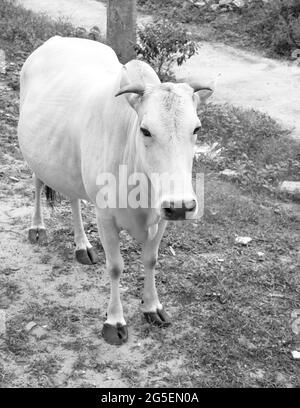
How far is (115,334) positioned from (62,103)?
66.2 inches

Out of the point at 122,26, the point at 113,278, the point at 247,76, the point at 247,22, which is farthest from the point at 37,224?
the point at 247,22

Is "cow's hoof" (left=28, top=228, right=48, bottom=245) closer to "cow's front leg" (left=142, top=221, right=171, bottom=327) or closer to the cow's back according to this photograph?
the cow's back

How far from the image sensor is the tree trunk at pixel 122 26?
8859mm

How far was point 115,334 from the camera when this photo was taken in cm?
416

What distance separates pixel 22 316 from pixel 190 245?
5.45 ft

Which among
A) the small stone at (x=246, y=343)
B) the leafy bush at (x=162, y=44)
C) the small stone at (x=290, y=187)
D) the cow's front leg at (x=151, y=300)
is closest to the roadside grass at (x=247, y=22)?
the leafy bush at (x=162, y=44)

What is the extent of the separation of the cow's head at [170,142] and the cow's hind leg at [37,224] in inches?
89.3

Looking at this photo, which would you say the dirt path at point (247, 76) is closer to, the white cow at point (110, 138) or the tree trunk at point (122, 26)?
the tree trunk at point (122, 26)

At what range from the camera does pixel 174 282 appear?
15.8ft

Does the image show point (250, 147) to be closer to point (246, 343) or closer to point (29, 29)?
point (246, 343)

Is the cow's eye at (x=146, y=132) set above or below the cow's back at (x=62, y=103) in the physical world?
above

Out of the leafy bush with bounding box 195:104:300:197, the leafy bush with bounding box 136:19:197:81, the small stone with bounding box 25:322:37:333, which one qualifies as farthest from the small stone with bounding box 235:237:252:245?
the leafy bush with bounding box 136:19:197:81

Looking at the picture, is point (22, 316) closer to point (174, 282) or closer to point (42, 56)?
point (174, 282)

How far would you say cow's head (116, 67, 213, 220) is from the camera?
3129 mm
